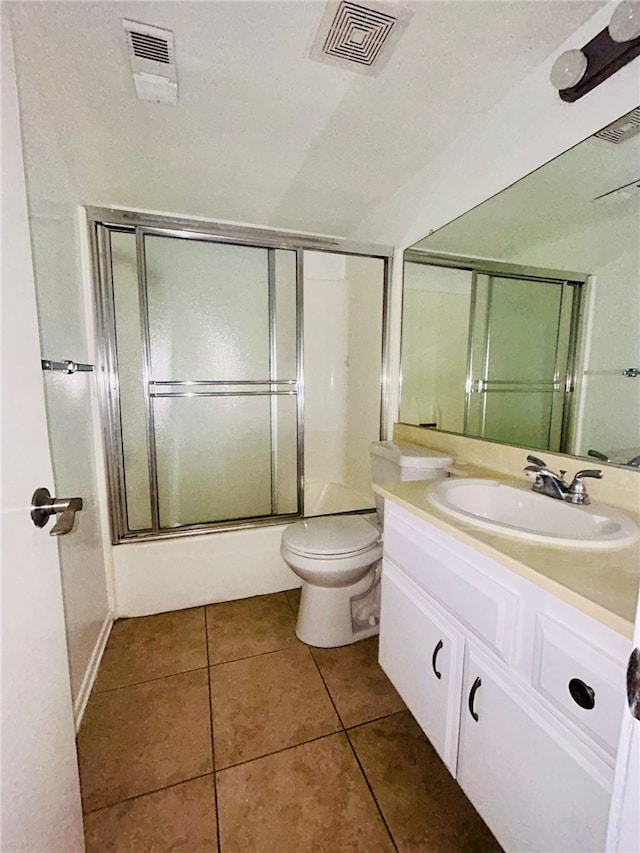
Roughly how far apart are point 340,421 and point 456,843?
2.28 meters

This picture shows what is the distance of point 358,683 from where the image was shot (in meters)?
1.44

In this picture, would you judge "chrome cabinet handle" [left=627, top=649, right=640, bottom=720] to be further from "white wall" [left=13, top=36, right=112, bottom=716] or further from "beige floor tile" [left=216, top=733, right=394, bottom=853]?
"white wall" [left=13, top=36, right=112, bottom=716]

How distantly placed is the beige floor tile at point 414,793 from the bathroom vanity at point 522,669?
198 mm

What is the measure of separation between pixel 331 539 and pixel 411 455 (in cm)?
51

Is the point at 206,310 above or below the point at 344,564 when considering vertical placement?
above

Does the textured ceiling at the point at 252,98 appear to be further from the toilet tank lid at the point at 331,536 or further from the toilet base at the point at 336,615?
the toilet base at the point at 336,615

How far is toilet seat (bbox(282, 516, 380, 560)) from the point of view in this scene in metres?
1.52

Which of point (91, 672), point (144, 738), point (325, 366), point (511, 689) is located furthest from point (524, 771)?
point (325, 366)

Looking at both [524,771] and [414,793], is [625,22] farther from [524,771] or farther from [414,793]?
[414,793]

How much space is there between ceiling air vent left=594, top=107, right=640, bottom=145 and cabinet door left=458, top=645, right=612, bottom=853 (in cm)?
140

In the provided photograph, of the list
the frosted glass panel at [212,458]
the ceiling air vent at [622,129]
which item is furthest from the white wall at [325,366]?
the ceiling air vent at [622,129]

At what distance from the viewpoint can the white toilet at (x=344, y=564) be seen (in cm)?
153

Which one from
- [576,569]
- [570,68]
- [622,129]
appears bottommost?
[576,569]

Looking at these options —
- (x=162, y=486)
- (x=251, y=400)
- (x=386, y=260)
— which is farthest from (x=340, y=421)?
(x=162, y=486)
